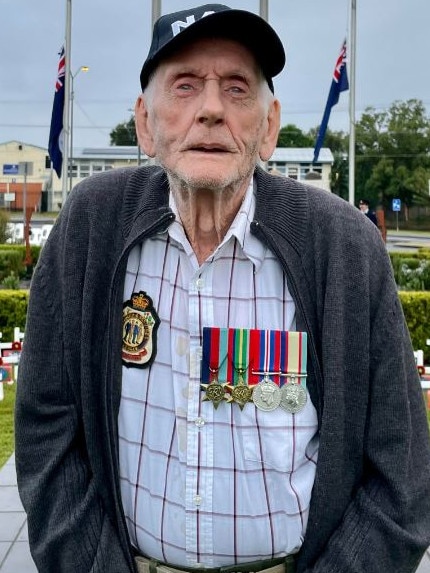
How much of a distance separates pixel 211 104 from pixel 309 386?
2.00ft

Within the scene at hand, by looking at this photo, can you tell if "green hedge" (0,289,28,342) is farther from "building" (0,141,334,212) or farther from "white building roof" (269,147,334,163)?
"white building roof" (269,147,334,163)

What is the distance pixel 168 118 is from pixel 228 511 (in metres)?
0.82

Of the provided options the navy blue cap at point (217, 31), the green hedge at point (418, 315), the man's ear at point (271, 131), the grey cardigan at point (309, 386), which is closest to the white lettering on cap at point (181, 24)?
the navy blue cap at point (217, 31)

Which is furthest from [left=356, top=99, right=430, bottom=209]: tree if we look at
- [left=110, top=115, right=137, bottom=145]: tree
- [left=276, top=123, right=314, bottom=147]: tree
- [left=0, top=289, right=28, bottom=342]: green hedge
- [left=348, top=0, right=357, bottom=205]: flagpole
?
[left=0, top=289, right=28, bottom=342]: green hedge

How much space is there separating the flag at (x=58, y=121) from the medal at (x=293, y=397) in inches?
569

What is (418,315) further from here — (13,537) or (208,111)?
(208,111)

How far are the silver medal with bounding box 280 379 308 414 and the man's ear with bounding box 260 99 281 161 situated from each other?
49cm

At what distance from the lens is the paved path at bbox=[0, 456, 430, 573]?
402cm

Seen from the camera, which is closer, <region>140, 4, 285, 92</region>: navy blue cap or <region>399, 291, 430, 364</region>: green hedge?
<region>140, 4, 285, 92</region>: navy blue cap

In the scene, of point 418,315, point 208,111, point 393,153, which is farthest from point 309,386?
point 393,153

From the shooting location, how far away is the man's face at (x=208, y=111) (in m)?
1.63

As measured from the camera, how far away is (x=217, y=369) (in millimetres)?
1693

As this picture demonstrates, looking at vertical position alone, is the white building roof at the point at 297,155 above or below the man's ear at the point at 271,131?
above

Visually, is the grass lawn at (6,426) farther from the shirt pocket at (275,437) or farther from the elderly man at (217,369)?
the shirt pocket at (275,437)
